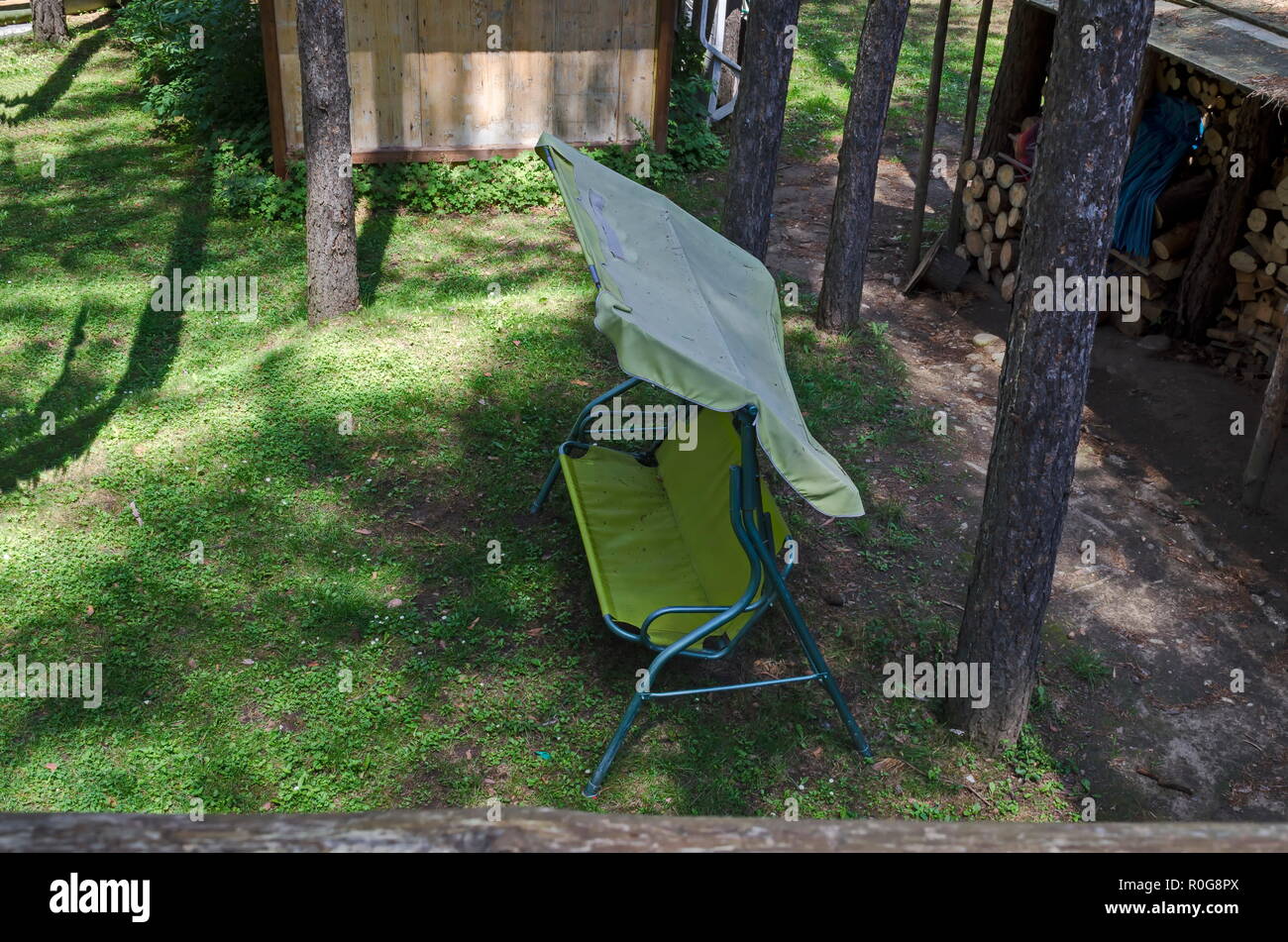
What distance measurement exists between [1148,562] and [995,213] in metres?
4.86

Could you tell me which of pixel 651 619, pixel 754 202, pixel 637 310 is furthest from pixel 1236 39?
pixel 651 619

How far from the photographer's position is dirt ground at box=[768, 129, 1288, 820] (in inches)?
224

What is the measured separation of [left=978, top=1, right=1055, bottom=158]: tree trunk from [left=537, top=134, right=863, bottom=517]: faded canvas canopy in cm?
567

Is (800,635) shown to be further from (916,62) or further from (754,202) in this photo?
(916,62)

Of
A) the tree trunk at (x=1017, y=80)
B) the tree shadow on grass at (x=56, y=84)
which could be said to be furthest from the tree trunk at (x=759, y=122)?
the tree shadow on grass at (x=56, y=84)

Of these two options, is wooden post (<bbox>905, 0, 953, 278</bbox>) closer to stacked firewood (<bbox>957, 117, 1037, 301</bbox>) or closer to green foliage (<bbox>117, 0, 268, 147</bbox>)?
stacked firewood (<bbox>957, 117, 1037, 301</bbox>)

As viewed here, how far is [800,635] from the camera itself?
17.3ft

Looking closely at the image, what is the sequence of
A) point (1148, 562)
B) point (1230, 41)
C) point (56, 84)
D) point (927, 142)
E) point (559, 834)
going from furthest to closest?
point (56, 84) < point (927, 142) < point (1230, 41) < point (1148, 562) < point (559, 834)

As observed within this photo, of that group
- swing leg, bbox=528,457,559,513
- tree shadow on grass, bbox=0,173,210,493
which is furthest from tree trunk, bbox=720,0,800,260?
tree shadow on grass, bbox=0,173,210,493

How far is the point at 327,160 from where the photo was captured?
8.37m

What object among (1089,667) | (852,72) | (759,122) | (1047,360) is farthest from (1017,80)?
(1047,360)

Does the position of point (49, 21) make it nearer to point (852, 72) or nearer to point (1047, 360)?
point (852, 72)

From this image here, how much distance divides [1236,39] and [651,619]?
6.54 metres

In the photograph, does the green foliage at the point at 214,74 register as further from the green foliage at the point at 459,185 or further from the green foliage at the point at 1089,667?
the green foliage at the point at 1089,667
